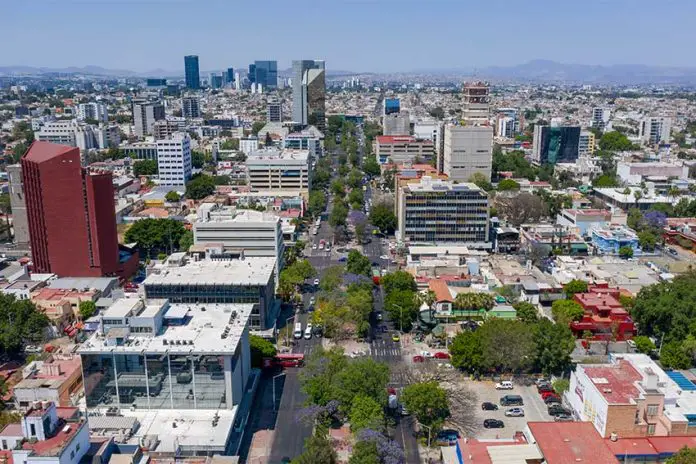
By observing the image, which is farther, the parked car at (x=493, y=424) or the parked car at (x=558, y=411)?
the parked car at (x=558, y=411)

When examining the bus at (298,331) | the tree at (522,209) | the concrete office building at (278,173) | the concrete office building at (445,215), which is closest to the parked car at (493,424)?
the bus at (298,331)

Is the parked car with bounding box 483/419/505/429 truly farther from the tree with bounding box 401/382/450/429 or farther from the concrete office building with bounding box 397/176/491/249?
the concrete office building with bounding box 397/176/491/249

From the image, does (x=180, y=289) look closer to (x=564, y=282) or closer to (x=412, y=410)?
(x=412, y=410)

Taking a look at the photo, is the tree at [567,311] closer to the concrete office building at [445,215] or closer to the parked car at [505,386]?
the parked car at [505,386]

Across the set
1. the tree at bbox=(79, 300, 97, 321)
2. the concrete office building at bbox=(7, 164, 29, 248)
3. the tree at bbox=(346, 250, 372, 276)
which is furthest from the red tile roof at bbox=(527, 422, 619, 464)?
the concrete office building at bbox=(7, 164, 29, 248)

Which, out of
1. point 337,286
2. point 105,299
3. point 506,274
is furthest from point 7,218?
point 506,274

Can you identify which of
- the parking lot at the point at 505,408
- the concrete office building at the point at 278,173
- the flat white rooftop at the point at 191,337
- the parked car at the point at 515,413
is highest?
the concrete office building at the point at 278,173
